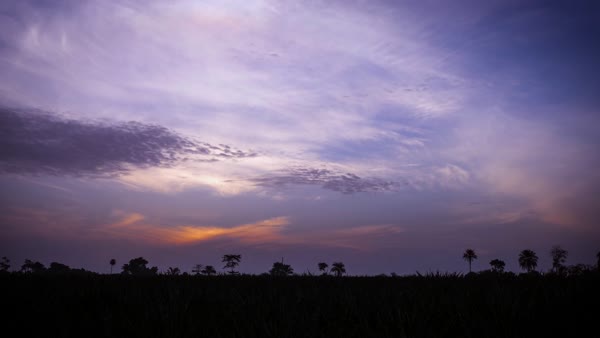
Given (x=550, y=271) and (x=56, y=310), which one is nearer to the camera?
(x=56, y=310)

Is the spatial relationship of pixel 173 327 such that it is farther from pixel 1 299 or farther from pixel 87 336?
pixel 1 299

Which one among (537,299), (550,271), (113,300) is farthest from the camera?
(550,271)

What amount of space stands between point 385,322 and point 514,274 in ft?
25.0

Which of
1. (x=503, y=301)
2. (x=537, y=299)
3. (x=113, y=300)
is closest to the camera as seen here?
(x=503, y=301)

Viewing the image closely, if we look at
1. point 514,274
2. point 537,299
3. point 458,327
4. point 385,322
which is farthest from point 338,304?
point 514,274

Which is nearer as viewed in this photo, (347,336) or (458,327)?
(347,336)

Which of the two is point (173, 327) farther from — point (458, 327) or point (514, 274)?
point (514, 274)

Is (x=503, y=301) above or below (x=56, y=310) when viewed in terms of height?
above

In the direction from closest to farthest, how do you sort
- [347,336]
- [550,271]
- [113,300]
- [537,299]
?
[347,336] → [537,299] → [113,300] → [550,271]

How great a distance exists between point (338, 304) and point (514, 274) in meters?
7.08

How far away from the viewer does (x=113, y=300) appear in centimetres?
686

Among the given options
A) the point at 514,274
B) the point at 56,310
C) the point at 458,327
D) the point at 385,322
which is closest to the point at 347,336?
the point at 385,322

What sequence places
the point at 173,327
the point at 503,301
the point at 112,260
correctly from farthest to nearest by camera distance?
the point at 112,260 → the point at 503,301 → the point at 173,327

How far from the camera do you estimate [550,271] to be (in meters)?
10.2
